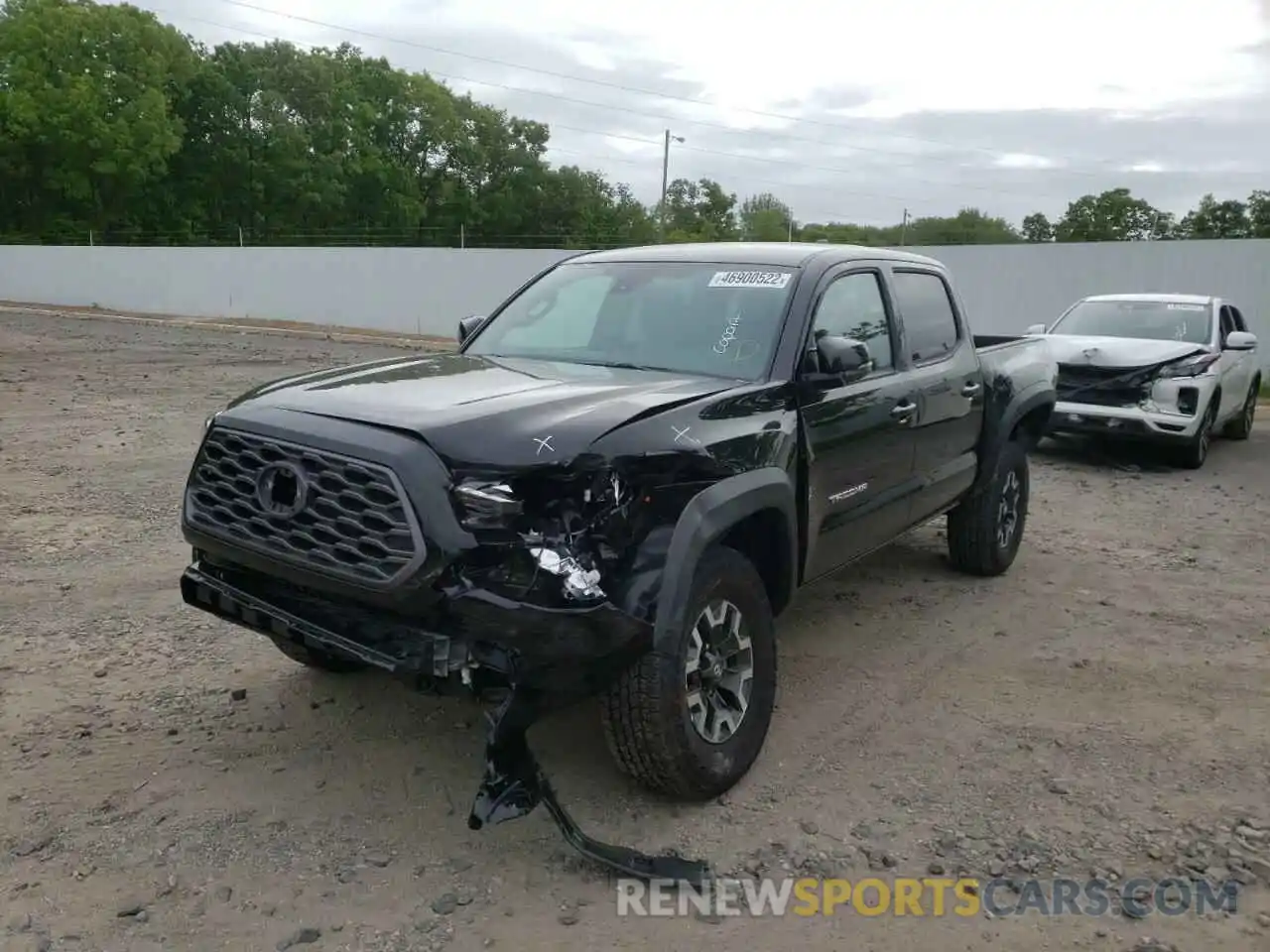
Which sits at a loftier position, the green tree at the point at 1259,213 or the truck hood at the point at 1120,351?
the green tree at the point at 1259,213

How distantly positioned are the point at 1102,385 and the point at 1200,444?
1.10m

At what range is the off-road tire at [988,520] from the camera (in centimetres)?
620

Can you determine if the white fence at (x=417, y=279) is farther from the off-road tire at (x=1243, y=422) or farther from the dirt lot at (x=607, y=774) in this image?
the dirt lot at (x=607, y=774)

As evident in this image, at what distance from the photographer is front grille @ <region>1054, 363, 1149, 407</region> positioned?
10.2 meters

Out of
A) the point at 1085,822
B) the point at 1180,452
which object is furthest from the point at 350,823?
the point at 1180,452

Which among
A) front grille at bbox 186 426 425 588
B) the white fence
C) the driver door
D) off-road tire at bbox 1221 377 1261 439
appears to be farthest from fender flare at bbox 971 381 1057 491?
the white fence

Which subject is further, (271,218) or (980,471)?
(271,218)

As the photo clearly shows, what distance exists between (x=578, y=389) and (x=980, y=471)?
3181 mm

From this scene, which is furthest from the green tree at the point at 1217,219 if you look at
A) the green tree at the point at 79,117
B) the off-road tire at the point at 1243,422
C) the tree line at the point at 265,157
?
the green tree at the point at 79,117

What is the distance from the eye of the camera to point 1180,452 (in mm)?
10484

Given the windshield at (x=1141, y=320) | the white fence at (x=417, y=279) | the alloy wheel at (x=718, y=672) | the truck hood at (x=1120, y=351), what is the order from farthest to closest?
1. the white fence at (x=417, y=279)
2. the windshield at (x=1141, y=320)
3. the truck hood at (x=1120, y=351)
4. the alloy wheel at (x=718, y=672)

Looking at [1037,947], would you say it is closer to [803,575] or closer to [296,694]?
[803,575]

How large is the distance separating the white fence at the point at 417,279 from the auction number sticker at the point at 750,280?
1458cm

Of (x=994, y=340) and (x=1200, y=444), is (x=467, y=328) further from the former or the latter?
(x=1200, y=444)
